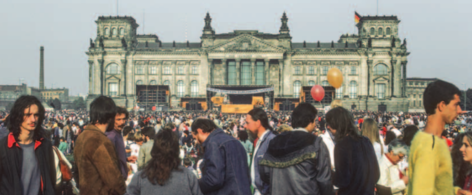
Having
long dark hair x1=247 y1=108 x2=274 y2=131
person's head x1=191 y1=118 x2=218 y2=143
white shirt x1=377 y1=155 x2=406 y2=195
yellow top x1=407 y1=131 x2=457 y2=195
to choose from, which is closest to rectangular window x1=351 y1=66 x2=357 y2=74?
long dark hair x1=247 y1=108 x2=274 y2=131

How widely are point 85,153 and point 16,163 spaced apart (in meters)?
0.69

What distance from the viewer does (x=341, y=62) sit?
8138 cm

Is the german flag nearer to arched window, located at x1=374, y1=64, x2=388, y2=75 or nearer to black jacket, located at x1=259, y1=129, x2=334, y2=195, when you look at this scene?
arched window, located at x1=374, y1=64, x2=388, y2=75

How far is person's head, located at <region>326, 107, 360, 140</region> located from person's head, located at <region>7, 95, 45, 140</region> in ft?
11.3

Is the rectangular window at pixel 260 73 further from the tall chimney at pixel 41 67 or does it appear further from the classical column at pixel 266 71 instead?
the tall chimney at pixel 41 67

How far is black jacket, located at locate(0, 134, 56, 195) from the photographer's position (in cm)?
500

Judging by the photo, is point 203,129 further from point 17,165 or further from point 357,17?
point 357,17

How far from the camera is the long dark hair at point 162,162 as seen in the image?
4848 mm

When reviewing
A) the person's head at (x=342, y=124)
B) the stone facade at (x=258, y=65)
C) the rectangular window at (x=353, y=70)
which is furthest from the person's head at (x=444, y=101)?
the rectangular window at (x=353, y=70)

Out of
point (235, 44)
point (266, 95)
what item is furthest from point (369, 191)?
point (235, 44)

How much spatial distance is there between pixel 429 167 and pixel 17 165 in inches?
157

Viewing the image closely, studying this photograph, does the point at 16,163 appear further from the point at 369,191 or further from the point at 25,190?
the point at 369,191

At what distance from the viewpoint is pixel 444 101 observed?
13.3 ft

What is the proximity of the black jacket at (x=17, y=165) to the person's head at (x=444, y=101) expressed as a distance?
12.6 ft
